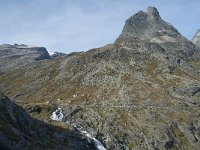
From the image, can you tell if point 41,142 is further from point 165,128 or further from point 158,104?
point 158,104

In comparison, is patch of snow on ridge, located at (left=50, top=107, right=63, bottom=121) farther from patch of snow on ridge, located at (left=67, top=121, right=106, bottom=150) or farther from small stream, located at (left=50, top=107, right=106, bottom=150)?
patch of snow on ridge, located at (left=67, top=121, right=106, bottom=150)

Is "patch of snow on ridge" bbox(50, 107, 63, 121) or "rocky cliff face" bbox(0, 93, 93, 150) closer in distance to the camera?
"rocky cliff face" bbox(0, 93, 93, 150)

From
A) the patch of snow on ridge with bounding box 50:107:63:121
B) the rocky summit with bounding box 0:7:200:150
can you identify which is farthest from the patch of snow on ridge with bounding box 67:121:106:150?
the patch of snow on ridge with bounding box 50:107:63:121

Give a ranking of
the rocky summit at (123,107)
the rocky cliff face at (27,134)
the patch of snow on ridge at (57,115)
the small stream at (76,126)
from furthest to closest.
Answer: the patch of snow on ridge at (57,115) < the rocky summit at (123,107) < the small stream at (76,126) < the rocky cliff face at (27,134)

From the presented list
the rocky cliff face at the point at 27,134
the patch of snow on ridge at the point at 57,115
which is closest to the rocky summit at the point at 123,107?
the patch of snow on ridge at the point at 57,115

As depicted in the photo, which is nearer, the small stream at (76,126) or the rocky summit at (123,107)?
the small stream at (76,126)

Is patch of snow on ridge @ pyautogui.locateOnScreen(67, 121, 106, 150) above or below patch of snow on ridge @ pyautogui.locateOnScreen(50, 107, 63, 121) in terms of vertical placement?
below

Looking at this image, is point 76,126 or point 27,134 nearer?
point 27,134

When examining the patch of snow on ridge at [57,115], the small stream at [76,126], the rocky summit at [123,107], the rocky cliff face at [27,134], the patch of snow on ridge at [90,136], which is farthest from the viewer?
the patch of snow on ridge at [57,115]

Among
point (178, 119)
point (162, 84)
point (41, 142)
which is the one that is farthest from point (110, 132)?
point (162, 84)

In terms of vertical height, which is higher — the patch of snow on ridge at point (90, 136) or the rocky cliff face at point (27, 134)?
the rocky cliff face at point (27, 134)

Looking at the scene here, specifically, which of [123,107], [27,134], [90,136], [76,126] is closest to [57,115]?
[76,126]

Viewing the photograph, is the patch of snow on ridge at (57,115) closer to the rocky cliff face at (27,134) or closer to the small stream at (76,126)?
the small stream at (76,126)

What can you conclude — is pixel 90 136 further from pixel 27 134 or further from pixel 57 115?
pixel 27 134
